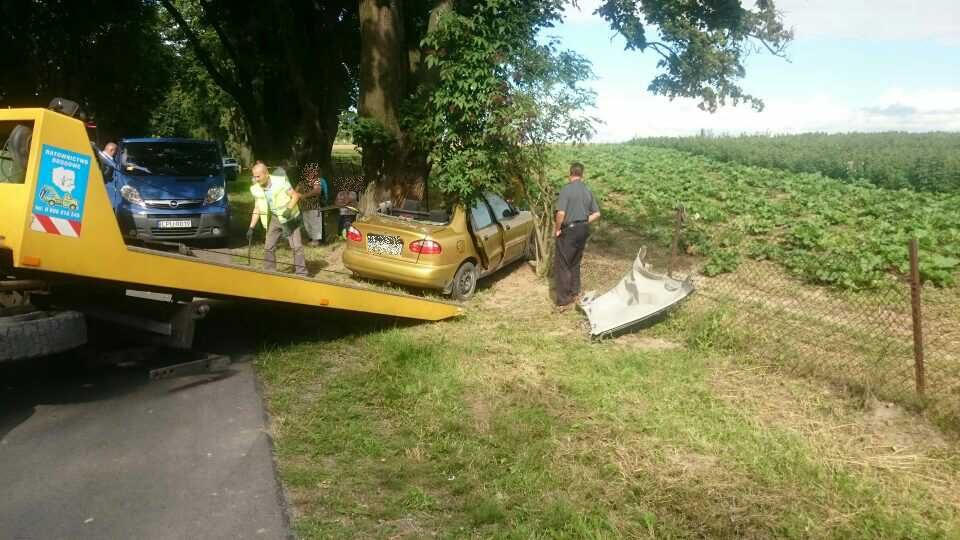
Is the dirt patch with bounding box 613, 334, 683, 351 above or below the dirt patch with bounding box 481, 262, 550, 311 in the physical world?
below

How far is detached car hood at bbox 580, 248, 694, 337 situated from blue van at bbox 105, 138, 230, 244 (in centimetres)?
739

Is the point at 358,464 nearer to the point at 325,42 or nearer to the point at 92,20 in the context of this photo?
the point at 325,42

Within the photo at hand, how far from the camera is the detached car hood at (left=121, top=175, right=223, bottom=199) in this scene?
38.1ft

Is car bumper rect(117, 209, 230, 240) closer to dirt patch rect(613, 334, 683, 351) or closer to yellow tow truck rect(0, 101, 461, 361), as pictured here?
yellow tow truck rect(0, 101, 461, 361)

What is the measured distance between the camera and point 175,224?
11.7 meters

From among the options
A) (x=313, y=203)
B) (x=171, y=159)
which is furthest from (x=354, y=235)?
(x=171, y=159)

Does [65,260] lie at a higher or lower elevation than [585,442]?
higher

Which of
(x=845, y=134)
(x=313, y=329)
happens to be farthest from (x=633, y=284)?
(x=845, y=134)

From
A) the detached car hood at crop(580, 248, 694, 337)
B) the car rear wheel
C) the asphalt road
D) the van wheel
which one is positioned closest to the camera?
the asphalt road

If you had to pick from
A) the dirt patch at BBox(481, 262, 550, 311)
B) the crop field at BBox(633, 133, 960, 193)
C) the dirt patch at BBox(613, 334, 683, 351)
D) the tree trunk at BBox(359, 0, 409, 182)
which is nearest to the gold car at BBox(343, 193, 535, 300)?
the dirt patch at BBox(481, 262, 550, 311)

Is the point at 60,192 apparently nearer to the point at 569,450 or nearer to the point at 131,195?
the point at 569,450

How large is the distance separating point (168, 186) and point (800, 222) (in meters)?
12.0

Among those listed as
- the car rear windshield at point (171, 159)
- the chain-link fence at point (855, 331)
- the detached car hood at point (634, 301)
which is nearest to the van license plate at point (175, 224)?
the car rear windshield at point (171, 159)

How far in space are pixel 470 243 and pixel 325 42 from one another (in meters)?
13.4
